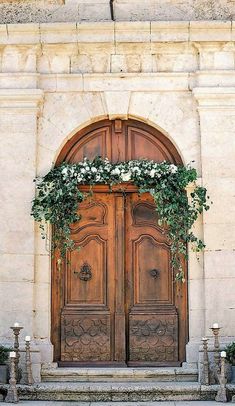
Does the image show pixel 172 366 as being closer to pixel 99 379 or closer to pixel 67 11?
pixel 99 379

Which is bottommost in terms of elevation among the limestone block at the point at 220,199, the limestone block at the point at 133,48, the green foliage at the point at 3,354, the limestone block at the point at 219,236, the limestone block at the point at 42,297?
the green foliage at the point at 3,354

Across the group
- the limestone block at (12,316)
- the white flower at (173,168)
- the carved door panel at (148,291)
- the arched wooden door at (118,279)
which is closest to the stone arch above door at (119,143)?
the arched wooden door at (118,279)

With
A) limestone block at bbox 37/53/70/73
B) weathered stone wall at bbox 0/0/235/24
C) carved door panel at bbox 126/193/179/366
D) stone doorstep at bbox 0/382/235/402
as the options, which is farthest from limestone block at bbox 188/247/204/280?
weathered stone wall at bbox 0/0/235/24

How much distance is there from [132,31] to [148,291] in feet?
10.6

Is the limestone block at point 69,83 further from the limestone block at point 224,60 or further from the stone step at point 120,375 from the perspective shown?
the stone step at point 120,375

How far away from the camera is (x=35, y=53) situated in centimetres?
963

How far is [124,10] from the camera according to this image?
388 inches

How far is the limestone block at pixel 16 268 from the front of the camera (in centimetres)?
919

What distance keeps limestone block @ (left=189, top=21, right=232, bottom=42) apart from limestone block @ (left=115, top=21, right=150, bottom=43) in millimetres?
554

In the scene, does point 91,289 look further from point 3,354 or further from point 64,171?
point 64,171

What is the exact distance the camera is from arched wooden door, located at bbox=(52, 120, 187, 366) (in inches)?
369

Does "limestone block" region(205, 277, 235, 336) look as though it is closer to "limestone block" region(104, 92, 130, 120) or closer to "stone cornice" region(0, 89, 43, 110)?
"limestone block" region(104, 92, 130, 120)

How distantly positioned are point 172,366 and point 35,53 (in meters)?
4.22

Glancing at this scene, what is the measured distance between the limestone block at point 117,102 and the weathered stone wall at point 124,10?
101 centimetres
